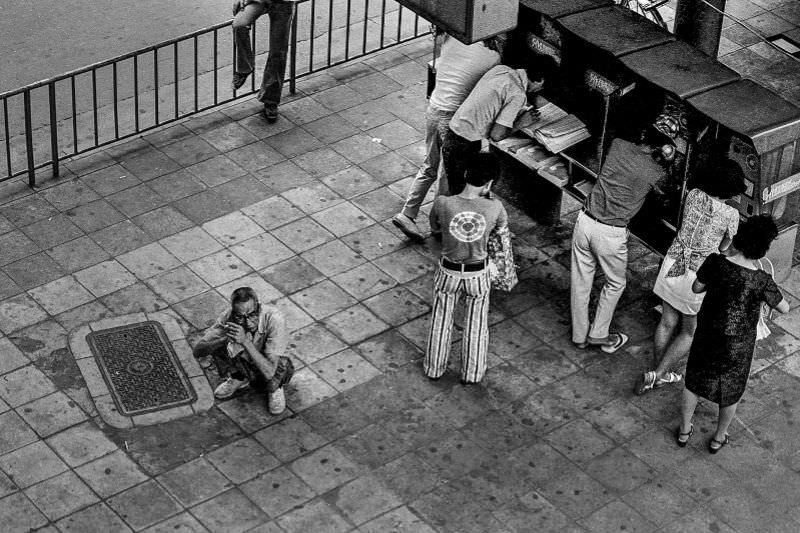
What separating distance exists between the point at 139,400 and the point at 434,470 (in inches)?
87.2

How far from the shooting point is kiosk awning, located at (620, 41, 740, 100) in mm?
10508

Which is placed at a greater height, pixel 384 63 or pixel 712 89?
pixel 712 89

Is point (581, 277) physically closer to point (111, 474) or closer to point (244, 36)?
point (111, 474)

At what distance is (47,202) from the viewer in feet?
41.1

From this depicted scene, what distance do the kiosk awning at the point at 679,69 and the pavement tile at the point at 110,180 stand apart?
4607mm

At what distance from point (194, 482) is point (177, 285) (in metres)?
2.29

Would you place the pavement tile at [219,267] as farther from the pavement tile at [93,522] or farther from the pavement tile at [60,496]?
the pavement tile at [93,522]

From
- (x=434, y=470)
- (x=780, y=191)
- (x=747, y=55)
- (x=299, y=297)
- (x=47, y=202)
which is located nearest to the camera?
(x=434, y=470)

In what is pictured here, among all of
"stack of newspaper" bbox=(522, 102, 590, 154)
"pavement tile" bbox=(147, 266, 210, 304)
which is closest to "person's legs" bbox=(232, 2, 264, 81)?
"pavement tile" bbox=(147, 266, 210, 304)

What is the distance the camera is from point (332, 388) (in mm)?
10594

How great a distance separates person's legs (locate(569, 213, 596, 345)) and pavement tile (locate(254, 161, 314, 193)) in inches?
115

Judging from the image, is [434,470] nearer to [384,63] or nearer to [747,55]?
[384,63]

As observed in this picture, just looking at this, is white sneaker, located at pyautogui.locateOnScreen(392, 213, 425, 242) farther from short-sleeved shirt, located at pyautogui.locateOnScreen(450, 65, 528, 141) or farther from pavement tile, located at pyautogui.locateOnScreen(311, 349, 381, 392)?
pavement tile, located at pyautogui.locateOnScreen(311, 349, 381, 392)

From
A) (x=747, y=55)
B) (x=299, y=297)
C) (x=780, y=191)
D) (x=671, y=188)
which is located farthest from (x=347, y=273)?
(x=747, y=55)
